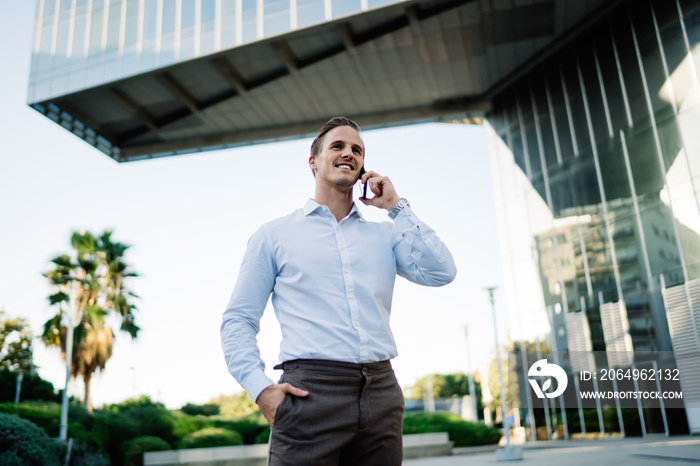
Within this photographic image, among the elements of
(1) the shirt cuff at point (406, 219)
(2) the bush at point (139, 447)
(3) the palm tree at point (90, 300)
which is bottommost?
(2) the bush at point (139, 447)

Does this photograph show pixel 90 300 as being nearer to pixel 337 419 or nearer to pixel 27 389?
pixel 27 389

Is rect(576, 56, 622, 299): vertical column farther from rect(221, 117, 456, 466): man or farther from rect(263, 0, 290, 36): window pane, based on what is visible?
rect(221, 117, 456, 466): man

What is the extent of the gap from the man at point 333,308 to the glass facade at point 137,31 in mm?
17556

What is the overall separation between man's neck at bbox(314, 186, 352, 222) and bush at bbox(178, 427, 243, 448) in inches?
654

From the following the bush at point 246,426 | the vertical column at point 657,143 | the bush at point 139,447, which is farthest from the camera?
the bush at point 246,426

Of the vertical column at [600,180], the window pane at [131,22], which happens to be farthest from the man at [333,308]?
the window pane at [131,22]

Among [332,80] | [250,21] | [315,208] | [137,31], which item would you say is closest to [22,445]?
[315,208]

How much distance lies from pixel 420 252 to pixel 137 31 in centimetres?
2300

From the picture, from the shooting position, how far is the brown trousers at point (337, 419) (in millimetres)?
1831

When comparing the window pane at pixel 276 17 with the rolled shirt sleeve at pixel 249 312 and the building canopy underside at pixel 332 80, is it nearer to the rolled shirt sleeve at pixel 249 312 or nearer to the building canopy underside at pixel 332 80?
the building canopy underside at pixel 332 80

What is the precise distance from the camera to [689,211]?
54.9ft

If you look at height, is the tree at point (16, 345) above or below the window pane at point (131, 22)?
below

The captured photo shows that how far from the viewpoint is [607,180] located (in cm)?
1967

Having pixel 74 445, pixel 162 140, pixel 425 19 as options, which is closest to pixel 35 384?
pixel 162 140
